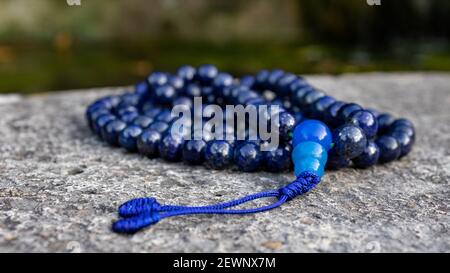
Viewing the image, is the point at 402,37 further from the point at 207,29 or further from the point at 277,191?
the point at 277,191

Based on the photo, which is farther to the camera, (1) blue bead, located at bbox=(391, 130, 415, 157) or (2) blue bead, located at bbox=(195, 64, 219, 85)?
(2) blue bead, located at bbox=(195, 64, 219, 85)

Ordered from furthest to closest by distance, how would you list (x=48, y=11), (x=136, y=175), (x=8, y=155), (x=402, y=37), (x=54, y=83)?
(x=48, y=11)
(x=402, y=37)
(x=54, y=83)
(x=8, y=155)
(x=136, y=175)

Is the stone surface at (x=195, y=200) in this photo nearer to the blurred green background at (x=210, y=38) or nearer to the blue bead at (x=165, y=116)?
the blue bead at (x=165, y=116)

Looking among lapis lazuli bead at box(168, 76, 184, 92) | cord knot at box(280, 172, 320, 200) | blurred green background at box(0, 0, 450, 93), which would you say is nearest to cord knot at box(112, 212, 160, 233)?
cord knot at box(280, 172, 320, 200)

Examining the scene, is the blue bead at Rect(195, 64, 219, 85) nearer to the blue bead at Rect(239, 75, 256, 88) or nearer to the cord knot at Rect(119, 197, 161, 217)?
the blue bead at Rect(239, 75, 256, 88)

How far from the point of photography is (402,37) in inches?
139

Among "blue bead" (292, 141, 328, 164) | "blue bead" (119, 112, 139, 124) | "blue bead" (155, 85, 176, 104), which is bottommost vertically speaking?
"blue bead" (292, 141, 328, 164)

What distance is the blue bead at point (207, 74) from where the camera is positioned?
170 cm

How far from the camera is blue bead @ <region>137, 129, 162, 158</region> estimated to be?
4.66 ft

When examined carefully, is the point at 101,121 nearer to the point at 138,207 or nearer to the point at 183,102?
the point at 183,102

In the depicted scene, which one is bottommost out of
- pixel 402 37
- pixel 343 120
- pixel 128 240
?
pixel 128 240

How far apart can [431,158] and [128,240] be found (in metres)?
0.87

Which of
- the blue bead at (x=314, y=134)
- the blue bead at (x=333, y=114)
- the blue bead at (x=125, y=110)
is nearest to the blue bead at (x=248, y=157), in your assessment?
the blue bead at (x=314, y=134)

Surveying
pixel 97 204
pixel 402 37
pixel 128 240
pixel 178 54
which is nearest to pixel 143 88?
pixel 97 204
